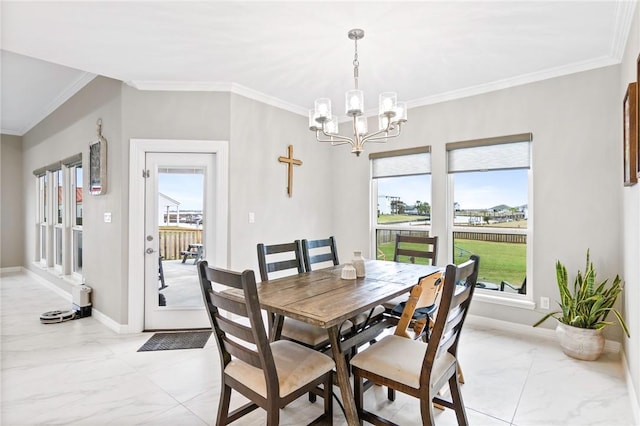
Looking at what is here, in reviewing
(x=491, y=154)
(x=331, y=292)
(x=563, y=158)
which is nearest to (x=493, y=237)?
(x=491, y=154)

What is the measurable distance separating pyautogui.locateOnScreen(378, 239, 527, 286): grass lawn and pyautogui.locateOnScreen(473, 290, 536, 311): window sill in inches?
7.2

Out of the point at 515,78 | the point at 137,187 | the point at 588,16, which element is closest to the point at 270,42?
the point at 137,187

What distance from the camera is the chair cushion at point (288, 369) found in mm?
1552

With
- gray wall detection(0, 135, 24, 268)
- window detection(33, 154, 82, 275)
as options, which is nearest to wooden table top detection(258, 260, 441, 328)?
window detection(33, 154, 82, 275)

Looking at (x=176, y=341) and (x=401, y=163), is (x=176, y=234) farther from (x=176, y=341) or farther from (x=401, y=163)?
(x=401, y=163)

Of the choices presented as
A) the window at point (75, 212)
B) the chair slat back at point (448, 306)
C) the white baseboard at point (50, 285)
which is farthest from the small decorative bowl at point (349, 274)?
the white baseboard at point (50, 285)

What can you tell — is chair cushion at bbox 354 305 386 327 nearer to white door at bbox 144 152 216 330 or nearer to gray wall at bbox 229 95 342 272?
gray wall at bbox 229 95 342 272

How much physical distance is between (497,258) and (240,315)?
A: 318cm

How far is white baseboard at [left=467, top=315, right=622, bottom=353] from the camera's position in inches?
111

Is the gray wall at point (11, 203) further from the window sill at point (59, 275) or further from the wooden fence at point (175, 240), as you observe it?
the wooden fence at point (175, 240)

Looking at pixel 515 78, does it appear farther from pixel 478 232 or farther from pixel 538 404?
pixel 538 404

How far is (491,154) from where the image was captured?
3527 millimetres

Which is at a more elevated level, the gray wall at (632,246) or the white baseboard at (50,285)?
the gray wall at (632,246)

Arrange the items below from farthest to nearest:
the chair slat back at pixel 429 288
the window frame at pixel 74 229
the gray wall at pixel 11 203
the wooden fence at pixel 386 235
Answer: the gray wall at pixel 11 203, the window frame at pixel 74 229, the wooden fence at pixel 386 235, the chair slat back at pixel 429 288
